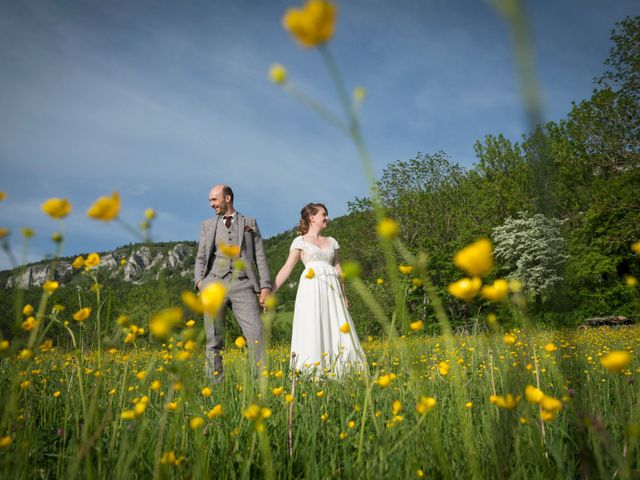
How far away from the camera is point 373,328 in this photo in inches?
579

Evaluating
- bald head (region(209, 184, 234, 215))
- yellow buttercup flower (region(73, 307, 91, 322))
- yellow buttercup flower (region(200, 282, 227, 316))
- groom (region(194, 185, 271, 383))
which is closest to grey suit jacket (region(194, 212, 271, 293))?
groom (region(194, 185, 271, 383))

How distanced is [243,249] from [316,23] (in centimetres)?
384

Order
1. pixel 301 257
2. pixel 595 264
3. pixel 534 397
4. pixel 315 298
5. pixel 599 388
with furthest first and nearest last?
1. pixel 595 264
2. pixel 301 257
3. pixel 315 298
4. pixel 599 388
5. pixel 534 397

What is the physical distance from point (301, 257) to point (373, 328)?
34.4ft

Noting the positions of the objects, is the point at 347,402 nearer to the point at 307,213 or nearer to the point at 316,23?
the point at 316,23

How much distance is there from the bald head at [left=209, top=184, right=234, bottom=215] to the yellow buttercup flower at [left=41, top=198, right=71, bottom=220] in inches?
133

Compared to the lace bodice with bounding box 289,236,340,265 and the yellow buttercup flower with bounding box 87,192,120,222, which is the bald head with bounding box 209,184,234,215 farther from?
the yellow buttercup flower with bounding box 87,192,120,222

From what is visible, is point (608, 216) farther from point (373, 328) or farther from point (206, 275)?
point (206, 275)

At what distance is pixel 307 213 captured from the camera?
5055 millimetres

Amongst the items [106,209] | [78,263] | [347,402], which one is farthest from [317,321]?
[106,209]

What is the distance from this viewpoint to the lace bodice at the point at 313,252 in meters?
4.72

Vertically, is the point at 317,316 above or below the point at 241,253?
below

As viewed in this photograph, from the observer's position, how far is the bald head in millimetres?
4281

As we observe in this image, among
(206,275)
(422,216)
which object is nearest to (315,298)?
(206,275)
